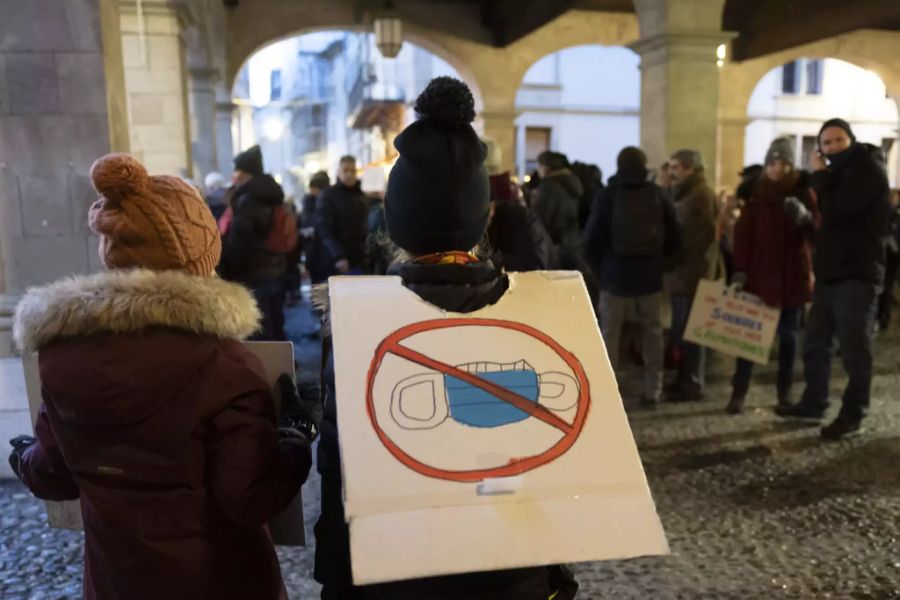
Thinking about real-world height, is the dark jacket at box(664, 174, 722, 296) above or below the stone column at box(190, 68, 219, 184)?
below

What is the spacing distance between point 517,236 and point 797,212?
1795 mm

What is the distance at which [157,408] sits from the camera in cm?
142

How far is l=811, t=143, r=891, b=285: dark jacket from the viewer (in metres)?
4.18

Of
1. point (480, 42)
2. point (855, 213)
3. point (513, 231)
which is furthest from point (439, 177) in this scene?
point (480, 42)

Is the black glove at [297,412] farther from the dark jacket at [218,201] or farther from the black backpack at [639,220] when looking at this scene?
the dark jacket at [218,201]

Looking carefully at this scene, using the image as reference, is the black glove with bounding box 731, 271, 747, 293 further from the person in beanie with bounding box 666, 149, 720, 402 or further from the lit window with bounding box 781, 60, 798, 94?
the lit window with bounding box 781, 60, 798, 94

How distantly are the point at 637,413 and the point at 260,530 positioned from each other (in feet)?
12.3

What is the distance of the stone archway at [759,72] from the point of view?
14516mm

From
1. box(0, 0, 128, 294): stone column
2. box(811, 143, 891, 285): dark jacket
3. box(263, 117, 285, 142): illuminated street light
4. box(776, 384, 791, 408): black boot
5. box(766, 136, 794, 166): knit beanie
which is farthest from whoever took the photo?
box(263, 117, 285, 142): illuminated street light

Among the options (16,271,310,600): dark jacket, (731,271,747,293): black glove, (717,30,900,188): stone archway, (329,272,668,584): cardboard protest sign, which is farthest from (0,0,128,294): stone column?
(717,30,900,188): stone archway

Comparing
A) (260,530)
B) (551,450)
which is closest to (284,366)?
(260,530)

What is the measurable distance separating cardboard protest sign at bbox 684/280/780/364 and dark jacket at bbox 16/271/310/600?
3870 millimetres

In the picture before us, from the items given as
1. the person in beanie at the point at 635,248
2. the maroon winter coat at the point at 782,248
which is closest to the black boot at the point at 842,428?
the maroon winter coat at the point at 782,248

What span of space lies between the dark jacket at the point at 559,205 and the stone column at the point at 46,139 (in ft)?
9.91
